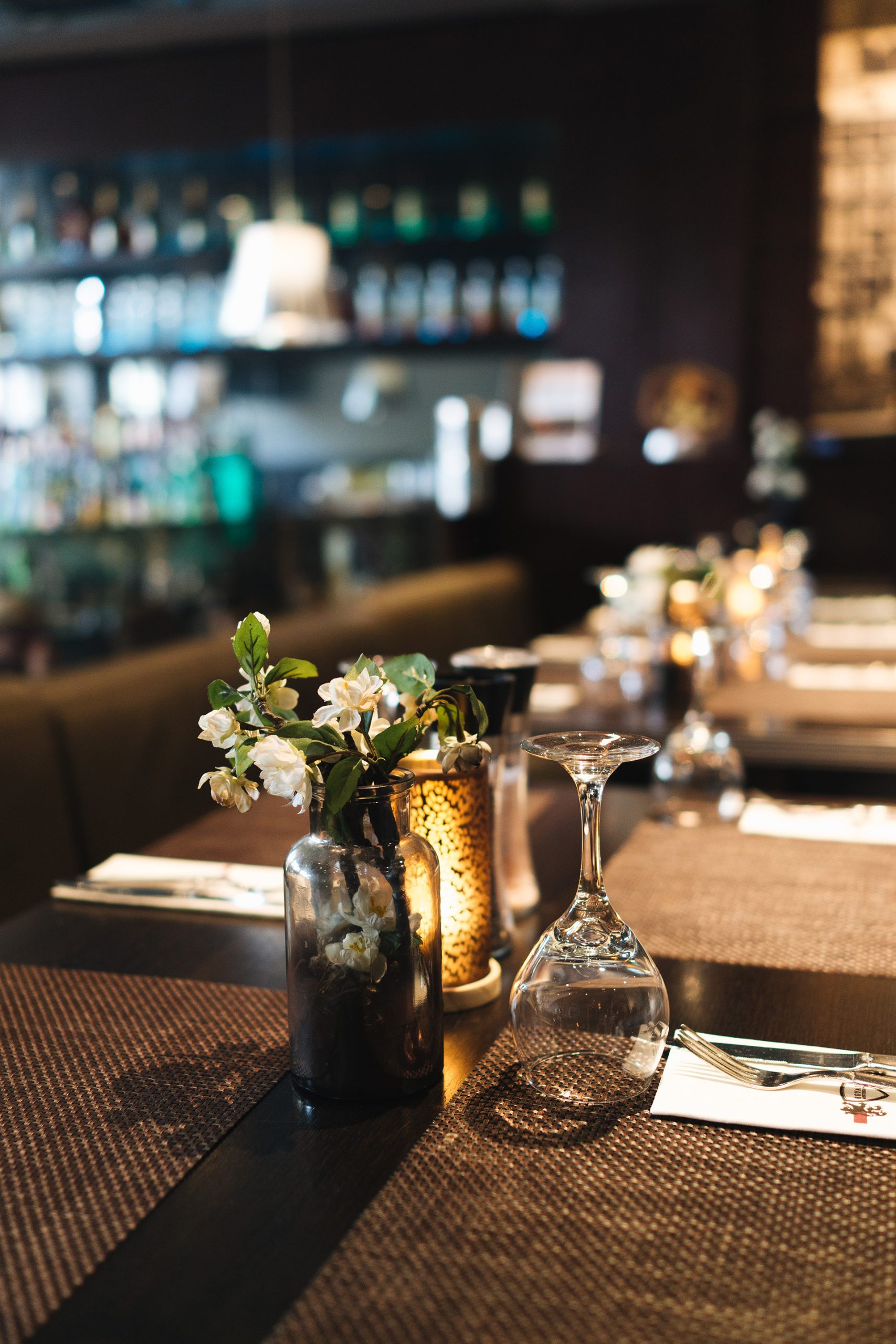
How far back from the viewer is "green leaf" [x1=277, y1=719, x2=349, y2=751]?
0.80 meters

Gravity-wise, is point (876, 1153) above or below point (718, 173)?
below

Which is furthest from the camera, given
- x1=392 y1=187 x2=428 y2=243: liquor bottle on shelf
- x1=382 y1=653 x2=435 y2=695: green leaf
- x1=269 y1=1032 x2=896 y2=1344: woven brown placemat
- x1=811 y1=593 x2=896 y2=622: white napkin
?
x1=392 y1=187 x2=428 y2=243: liquor bottle on shelf

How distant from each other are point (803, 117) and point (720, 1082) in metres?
5.27

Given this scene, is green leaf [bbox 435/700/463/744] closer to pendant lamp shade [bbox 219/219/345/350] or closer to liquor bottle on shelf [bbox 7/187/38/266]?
pendant lamp shade [bbox 219/219/345/350]

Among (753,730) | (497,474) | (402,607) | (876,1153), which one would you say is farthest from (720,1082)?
(497,474)

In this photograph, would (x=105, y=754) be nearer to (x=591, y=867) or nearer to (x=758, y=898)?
(x=758, y=898)

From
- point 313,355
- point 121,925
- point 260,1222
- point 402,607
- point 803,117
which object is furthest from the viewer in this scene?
point 313,355

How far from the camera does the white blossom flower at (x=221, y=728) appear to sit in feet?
2.68

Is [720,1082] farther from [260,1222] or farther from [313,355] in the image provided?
[313,355]

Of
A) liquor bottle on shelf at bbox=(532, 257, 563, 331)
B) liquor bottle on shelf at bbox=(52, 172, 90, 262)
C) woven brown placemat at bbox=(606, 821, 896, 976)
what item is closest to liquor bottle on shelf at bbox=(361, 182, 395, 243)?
liquor bottle on shelf at bbox=(532, 257, 563, 331)

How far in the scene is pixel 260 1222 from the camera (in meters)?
0.70

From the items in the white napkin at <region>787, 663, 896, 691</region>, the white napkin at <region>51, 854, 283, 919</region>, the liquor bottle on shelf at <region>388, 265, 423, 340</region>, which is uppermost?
the liquor bottle on shelf at <region>388, 265, 423, 340</region>

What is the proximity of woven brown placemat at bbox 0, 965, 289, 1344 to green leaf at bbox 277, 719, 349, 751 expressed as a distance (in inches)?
9.7

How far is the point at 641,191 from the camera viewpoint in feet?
17.7
